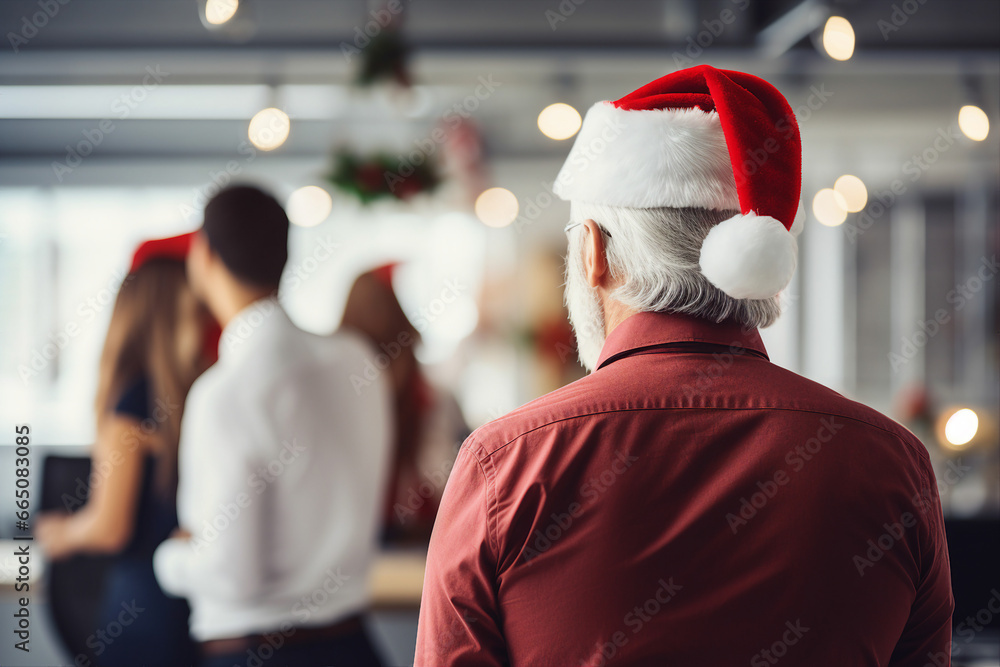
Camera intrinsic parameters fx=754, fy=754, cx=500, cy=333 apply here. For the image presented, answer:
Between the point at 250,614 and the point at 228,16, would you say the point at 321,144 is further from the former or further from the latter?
the point at 250,614

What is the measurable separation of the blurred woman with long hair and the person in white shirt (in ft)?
0.49

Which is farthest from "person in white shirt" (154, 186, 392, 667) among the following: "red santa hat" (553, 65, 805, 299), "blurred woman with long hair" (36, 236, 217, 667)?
"red santa hat" (553, 65, 805, 299)

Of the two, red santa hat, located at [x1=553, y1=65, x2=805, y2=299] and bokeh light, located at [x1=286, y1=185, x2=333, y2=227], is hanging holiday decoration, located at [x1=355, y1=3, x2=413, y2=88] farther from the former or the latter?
red santa hat, located at [x1=553, y1=65, x2=805, y2=299]

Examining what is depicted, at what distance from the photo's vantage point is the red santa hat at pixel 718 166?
2.77ft

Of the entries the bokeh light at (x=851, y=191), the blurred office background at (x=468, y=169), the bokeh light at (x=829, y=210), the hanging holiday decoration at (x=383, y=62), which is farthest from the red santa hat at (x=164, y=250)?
the bokeh light at (x=829, y=210)

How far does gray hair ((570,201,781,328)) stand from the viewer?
887 mm

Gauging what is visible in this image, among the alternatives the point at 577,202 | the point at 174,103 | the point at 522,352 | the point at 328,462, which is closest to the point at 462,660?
the point at 577,202

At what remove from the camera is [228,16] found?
87.3 inches

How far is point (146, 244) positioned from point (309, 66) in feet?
5.81

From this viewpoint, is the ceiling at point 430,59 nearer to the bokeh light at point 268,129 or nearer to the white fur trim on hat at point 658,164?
the bokeh light at point 268,129

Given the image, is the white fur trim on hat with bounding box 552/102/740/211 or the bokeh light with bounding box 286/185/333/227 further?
the bokeh light with bounding box 286/185/333/227

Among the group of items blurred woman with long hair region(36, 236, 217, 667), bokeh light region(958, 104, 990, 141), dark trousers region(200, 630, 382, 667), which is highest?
bokeh light region(958, 104, 990, 141)

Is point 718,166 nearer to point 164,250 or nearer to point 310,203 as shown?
point 164,250

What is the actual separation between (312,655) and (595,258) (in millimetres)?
1707
